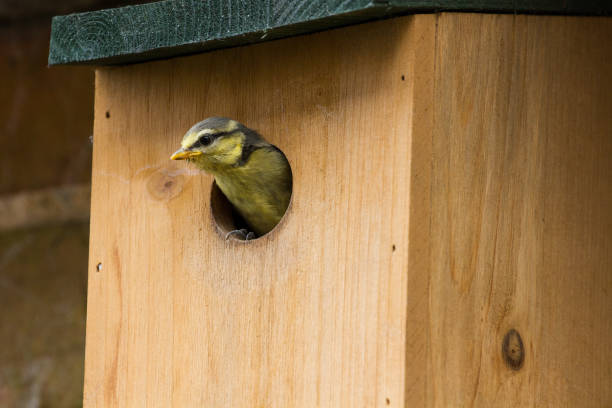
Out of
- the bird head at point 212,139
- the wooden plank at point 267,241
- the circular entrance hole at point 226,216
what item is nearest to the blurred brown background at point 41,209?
the wooden plank at point 267,241

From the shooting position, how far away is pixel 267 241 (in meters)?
2.17

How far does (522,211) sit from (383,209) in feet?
0.97

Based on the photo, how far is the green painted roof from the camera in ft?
6.16

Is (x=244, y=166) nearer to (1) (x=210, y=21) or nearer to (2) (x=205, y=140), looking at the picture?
(2) (x=205, y=140)

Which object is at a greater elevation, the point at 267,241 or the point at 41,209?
the point at 41,209

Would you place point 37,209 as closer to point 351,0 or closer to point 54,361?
point 54,361

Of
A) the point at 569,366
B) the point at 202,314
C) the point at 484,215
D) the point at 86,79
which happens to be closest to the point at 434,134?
the point at 484,215

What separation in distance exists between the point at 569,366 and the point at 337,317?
492 mm

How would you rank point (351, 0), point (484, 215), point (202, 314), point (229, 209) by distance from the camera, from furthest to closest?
1. point (229, 209)
2. point (202, 314)
3. point (484, 215)
4. point (351, 0)

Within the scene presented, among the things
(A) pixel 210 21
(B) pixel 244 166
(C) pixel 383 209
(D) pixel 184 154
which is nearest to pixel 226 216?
(B) pixel 244 166

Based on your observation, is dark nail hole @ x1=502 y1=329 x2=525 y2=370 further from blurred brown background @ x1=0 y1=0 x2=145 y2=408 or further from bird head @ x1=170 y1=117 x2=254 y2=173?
blurred brown background @ x1=0 y1=0 x2=145 y2=408

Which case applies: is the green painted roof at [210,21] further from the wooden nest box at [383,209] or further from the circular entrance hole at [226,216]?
the circular entrance hole at [226,216]

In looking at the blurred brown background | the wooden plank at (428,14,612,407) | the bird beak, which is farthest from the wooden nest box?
the blurred brown background

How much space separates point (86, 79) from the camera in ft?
14.2
